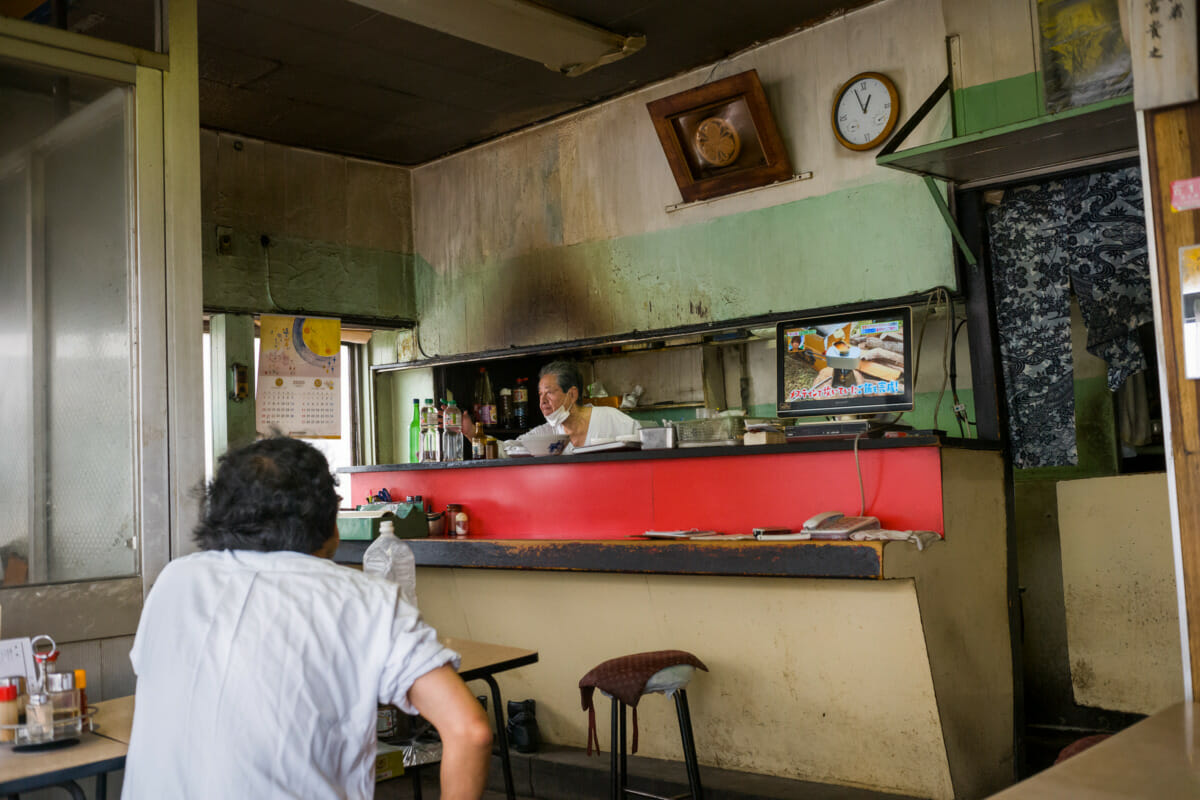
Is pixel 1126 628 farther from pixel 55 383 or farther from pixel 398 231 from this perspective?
pixel 398 231

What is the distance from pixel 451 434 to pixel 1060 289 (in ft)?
10.6

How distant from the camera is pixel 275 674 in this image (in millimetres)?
1743

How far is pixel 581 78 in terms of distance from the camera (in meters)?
6.10

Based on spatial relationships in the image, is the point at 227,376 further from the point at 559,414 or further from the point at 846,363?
the point at 846,363

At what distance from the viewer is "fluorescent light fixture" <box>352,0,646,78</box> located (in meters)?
4.63

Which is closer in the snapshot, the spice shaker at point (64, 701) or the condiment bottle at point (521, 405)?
the spice shaker at point (64, 701)

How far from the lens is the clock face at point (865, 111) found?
207 inches

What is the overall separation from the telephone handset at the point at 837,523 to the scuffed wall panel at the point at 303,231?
435 centimetres

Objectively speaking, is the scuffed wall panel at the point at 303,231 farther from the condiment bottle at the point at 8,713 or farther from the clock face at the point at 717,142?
the condiment bottle at the point at 8,713

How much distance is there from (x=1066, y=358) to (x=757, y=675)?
1.94m

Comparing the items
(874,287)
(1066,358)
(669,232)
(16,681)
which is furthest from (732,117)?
(16,681)

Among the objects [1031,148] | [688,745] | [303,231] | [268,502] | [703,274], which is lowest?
[688,745]

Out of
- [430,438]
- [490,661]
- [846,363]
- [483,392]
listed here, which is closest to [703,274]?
[846,363]

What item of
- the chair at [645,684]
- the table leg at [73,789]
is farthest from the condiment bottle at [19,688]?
the chair at [645,684]
